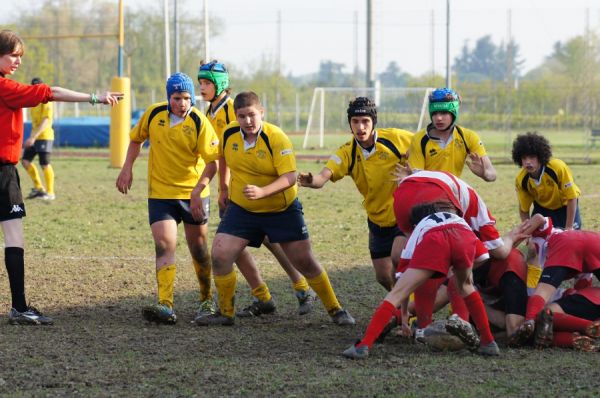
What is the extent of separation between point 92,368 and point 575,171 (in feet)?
63.0

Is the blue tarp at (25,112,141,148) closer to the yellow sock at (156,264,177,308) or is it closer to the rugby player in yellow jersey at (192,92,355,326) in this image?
the yellow sock at (156,264,177,308)

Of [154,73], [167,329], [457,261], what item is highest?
[154,73]

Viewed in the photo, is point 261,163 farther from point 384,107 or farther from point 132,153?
point 384,107

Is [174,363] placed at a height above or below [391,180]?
below

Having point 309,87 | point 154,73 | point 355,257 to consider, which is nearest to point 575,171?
point 355,257

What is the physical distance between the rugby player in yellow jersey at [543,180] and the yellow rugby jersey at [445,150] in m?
1.00

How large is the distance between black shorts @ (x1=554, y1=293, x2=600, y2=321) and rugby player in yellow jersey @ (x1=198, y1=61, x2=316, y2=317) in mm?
2246

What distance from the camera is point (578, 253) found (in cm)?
680

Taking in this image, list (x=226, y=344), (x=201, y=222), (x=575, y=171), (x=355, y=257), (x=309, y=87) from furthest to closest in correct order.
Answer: (x=309, y=87)
(x=575, y=171)
(x=355, y=257)
(x=201, y=222)
(x=226, y=344)

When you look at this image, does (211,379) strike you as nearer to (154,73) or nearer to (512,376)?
(512,376)

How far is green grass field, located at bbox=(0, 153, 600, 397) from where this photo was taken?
557 centimetres

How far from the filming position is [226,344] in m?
6.88

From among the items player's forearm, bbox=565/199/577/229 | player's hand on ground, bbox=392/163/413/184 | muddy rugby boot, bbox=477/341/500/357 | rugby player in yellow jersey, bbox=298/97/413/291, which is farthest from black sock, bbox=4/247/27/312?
player's forearm, bbox=565/199/577/229

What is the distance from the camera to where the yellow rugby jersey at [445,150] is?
7.65 meters
